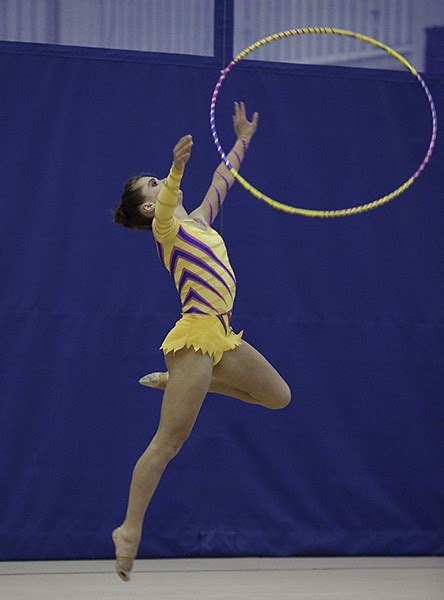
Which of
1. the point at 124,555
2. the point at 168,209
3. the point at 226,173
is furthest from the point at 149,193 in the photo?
the point at 124,555

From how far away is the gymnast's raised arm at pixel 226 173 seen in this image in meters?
4.71

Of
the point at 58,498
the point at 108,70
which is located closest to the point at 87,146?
the point at 108,70

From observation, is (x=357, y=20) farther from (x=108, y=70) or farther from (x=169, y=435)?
(x=169, y=435)

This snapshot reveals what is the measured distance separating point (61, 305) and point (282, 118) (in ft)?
4.66

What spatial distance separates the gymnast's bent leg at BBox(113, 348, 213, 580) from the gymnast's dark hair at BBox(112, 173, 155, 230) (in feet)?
1.81

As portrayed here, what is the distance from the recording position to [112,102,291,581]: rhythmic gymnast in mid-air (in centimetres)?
426

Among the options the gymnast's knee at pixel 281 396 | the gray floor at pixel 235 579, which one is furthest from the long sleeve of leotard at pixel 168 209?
the gray floor at pixel 235 579

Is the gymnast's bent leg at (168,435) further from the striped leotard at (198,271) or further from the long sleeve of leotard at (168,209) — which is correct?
the long sleeve of leotard at (168,209)

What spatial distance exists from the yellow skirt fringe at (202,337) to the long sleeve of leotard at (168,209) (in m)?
0.33

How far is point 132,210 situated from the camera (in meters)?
4.49

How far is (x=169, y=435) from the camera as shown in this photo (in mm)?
4254

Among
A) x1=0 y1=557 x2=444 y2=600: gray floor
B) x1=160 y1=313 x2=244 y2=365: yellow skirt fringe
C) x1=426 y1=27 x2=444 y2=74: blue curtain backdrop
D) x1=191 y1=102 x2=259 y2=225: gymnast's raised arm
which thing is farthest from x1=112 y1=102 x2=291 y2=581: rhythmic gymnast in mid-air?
x1=426 y1=27 x2=444 y2=74: blue curtain backdrop

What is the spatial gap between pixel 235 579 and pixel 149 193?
6.06ft

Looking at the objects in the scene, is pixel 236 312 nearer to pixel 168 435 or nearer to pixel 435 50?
pixel 168 435
